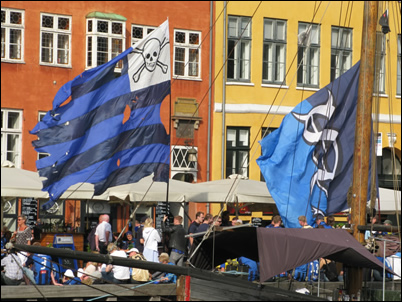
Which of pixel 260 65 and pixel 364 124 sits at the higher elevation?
pixel 260 65

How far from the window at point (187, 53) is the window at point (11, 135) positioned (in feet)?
17.7

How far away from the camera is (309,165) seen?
1694cm

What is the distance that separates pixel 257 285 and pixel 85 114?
5.33 m

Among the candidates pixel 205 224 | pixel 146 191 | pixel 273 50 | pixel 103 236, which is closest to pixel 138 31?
pixel 273 50

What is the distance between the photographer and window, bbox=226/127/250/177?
31.3 m

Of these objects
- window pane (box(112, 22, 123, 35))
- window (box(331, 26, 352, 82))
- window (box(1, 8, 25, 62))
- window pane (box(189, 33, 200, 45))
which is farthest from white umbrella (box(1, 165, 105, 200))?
window (box(331, 26, 352, 82))

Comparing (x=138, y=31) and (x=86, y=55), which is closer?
(x=86, y=55)

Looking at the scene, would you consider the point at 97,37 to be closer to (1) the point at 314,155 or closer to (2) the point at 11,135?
(2) the point at 11,135

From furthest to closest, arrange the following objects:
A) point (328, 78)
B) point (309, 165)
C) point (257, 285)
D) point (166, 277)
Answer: point (328, 78) < point (166, 277) < point (309, 165) < point (257, 285)

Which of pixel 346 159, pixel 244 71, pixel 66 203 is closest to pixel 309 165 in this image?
pixel 346 159

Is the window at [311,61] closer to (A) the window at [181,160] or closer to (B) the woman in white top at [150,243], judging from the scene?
(A) the window at [181,160]

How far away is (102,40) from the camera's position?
2927 centimetres

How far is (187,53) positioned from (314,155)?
564 inches

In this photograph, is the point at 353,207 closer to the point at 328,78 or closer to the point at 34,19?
the point at 34,19
